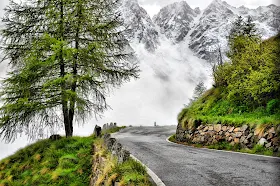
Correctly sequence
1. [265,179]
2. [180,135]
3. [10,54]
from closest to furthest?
[265,179] < [10,54] < [180,135]

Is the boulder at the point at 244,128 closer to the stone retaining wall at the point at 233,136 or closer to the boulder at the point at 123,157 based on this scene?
the stone retaining wall at the point at 233,136

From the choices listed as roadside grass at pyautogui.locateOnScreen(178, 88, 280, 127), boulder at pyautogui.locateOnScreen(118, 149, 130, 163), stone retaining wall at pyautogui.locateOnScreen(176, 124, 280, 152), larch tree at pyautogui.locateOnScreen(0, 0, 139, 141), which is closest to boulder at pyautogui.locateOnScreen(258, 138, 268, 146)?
stone retaining wall at pyautogui.locateOnScreen(176, 124, 280, 152)

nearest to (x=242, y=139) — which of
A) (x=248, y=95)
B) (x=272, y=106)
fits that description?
(x=272, y=106)

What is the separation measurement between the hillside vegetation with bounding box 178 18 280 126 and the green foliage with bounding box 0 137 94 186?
7.86 m

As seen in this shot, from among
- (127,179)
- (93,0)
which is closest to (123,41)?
(93,0)

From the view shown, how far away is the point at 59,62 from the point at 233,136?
965 cm

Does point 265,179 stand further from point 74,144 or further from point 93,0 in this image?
point 93,0

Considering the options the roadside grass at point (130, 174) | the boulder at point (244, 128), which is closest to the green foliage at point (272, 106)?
the boulder at point (244, 128)

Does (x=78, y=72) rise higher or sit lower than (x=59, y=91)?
higher

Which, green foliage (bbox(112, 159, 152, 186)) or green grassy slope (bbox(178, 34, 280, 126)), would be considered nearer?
green foliage (bbox(112, 159, 152, 186))

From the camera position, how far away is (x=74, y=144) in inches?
583

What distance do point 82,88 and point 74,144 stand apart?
2.86 metres

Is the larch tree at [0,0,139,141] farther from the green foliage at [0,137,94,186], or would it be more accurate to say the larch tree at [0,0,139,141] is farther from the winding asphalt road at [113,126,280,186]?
the winding asphalt road at [113,126,280,186]

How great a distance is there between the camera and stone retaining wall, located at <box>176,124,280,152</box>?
496 inches
